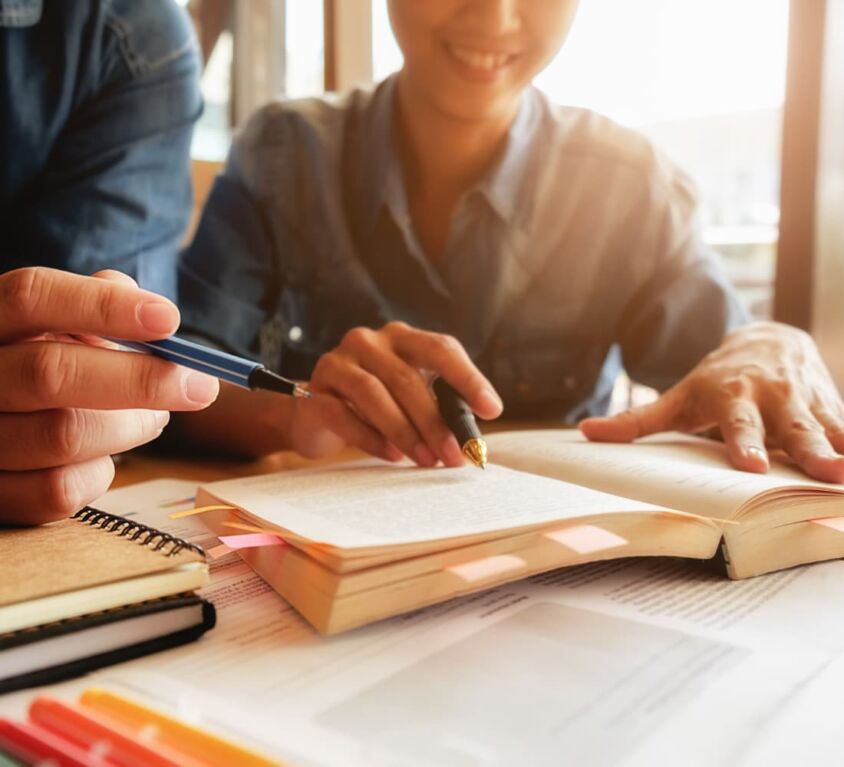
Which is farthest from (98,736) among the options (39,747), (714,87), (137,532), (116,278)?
(714,87)

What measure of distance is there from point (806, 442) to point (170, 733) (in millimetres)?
497

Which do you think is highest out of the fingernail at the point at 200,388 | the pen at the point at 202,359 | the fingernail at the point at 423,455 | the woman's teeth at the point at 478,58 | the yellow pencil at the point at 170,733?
the woman's teeth at the point at 478,58

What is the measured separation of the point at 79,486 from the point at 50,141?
60 cm

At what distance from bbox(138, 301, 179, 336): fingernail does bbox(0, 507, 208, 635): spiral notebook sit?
0.33 ft

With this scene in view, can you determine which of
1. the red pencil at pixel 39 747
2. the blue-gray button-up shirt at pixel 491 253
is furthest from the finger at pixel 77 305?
the blue-gray button-up shirt at pixel 491 253

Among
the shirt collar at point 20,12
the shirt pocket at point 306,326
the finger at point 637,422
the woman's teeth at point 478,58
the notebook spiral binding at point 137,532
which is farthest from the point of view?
the shirt pocket at point 306,326

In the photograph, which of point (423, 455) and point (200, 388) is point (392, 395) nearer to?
point (423, 455)

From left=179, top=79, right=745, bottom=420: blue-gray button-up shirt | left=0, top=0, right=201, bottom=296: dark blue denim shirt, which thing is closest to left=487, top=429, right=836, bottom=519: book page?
left=179, top=79, right=745, bottom=420: blue-gray button-up shirt

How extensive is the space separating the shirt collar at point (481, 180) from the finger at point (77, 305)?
0.68 meters

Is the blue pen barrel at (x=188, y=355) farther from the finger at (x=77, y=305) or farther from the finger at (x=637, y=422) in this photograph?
the finger at (x=637, y=422)

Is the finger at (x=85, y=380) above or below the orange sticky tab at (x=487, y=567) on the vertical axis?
above

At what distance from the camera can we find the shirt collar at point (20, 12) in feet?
2.59

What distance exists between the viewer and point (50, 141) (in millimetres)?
876

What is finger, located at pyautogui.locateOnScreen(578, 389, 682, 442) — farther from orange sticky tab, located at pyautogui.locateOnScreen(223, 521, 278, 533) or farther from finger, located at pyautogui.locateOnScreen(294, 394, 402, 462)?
orange sticky tab, located at pyautogui.locateOnScreen(223, 521, 278, 533)
